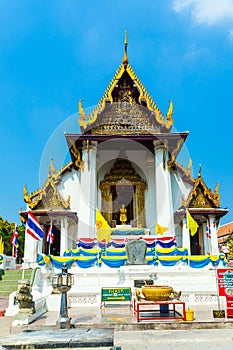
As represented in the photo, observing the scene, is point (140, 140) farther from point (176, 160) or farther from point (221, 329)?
point (221, 329)

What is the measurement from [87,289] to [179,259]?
3.51 metres

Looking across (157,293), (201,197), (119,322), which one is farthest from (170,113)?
(119,322)

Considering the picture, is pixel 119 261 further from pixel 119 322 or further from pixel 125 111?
pixel 125 111

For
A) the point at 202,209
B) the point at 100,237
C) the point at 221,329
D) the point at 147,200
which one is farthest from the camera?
the point at 147,200

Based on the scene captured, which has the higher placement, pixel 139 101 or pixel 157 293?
pixel 139 101

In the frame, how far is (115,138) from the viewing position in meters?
16.3

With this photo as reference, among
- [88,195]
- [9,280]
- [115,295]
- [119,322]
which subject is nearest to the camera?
[119,322]

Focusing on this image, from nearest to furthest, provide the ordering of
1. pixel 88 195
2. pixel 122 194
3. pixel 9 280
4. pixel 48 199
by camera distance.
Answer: pixel 9 280 → pixel 88 195 → pixel 48 199 → pixel 122 194

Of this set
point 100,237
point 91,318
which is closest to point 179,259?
point 100,237

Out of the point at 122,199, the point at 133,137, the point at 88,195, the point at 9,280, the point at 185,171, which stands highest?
the point at 133,137

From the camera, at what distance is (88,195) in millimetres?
15102

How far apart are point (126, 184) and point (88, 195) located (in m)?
3.21

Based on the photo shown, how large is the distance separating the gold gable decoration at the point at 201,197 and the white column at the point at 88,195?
5.00 m

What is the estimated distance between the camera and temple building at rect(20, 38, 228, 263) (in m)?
15.6
